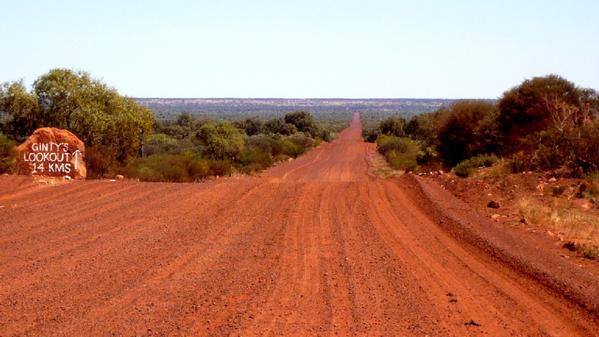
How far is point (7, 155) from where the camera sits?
24.5 metres

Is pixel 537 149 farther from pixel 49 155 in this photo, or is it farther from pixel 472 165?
pixel 49 155

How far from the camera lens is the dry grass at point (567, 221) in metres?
13.0

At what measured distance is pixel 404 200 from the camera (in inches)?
758

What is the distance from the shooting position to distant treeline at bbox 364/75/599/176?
79.8 feet

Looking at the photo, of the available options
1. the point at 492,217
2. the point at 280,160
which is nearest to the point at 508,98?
the point at 492,217

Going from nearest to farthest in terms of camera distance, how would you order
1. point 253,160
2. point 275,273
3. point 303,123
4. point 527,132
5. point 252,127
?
point 275,273 < point 527,132 < point 253,160 < point 252,127 < point 303,123

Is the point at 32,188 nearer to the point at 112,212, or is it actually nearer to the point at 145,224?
the point at 112,212

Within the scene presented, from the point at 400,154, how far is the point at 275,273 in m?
52.2

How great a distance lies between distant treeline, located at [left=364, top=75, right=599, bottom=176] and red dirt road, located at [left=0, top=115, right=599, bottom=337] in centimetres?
885

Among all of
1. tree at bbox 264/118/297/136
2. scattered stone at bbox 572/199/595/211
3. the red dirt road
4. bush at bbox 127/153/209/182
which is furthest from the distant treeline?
tree at bbox 264/118/297/136

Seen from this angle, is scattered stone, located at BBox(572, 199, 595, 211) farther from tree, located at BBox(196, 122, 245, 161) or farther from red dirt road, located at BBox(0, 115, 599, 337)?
tree, located at BBox(196, 122, 245, 161)

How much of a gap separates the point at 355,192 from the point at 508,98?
741 inches

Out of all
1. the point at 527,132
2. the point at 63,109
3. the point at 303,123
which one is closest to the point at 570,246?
the point at 527,132

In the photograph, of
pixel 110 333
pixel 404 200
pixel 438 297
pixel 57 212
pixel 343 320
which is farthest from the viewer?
pixel 404 200
